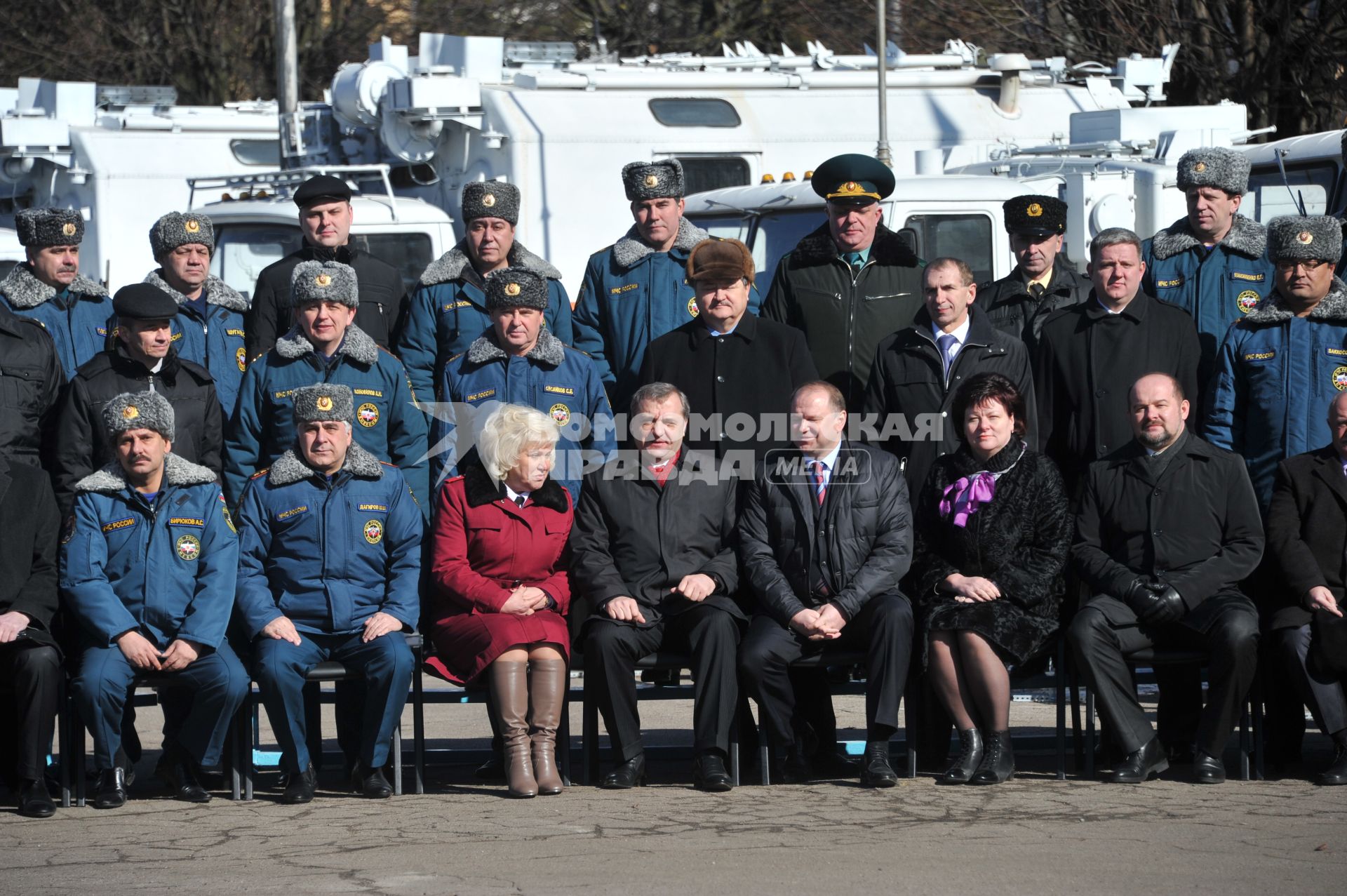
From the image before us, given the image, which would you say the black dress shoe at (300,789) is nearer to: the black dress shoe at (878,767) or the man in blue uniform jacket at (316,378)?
the man in blue uniform jacket at (316,378)

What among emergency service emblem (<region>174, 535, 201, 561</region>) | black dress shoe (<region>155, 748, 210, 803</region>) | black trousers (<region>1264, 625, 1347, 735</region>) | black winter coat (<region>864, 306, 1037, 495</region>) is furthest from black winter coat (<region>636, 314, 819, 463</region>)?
black dress shoe (<region>155, 748, 210, 803</region>)

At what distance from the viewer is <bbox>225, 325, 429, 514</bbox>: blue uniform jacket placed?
7305 mm

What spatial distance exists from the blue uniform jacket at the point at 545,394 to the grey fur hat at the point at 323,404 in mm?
660

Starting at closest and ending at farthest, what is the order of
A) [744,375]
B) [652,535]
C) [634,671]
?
[634,671], [652,535], [744,375]

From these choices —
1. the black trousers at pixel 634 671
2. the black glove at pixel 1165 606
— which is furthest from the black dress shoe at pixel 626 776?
the black glove at pixel 1165 606

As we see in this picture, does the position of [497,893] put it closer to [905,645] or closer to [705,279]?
[905,645]

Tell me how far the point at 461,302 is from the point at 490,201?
1.52ft

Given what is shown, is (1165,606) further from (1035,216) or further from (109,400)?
(109,400)

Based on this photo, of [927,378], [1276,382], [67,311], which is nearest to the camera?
[1276,382]

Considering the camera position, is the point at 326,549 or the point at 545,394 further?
the point at 545,394

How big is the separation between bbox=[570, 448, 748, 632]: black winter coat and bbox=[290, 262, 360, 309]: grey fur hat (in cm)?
123

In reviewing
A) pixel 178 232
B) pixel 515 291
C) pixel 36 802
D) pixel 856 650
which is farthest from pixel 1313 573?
pixel 178 232

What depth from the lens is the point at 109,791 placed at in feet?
21.7

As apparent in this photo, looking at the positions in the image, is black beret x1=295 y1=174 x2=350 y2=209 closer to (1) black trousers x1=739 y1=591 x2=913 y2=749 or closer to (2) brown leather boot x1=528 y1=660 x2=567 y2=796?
(2) brown leather boot x1=528 y1=660 x2=567 y2=796
